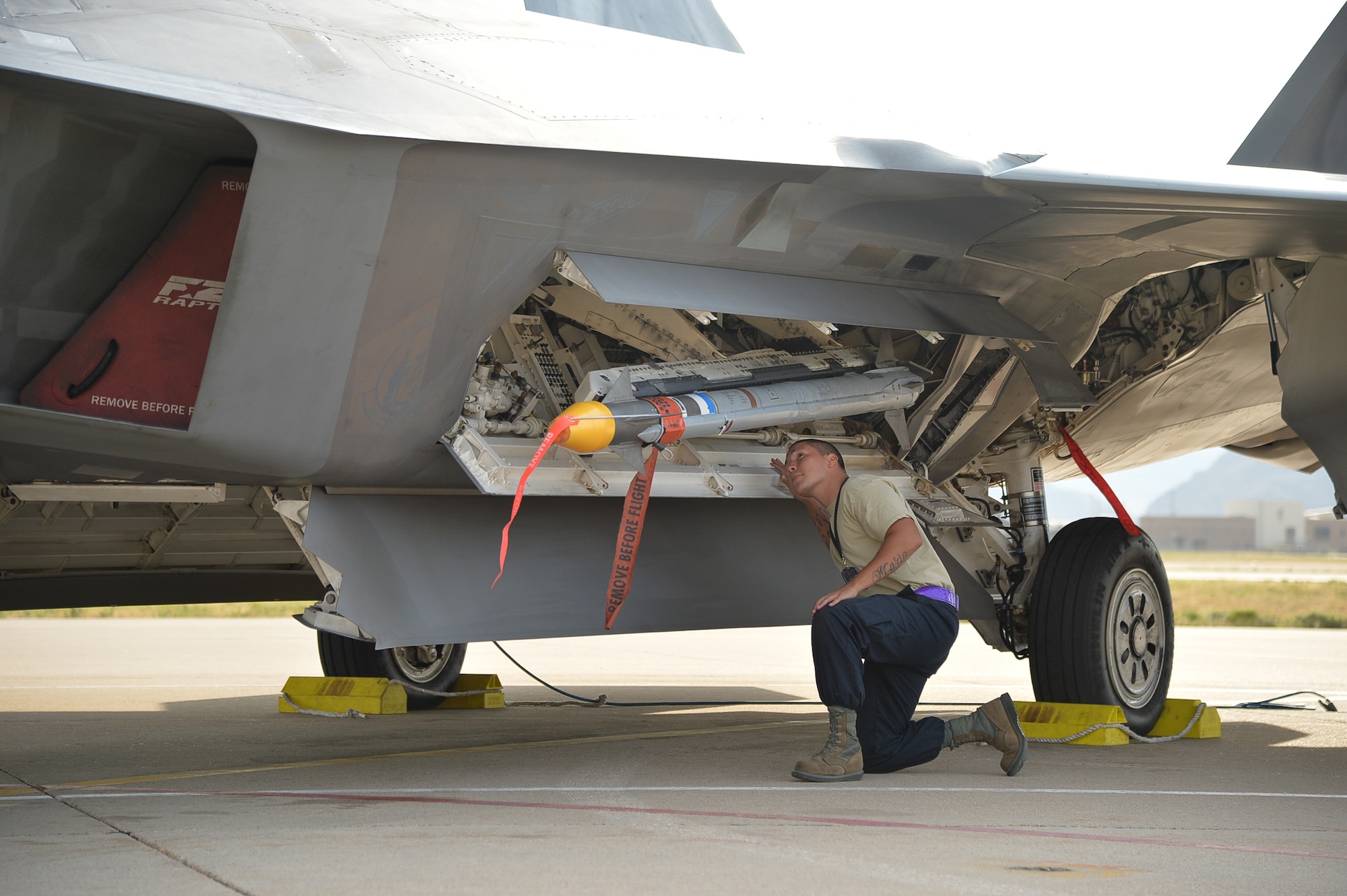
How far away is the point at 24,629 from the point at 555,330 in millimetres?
12958

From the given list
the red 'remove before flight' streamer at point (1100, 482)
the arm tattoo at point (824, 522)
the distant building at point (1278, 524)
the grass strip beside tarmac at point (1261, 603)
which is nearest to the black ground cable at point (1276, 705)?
the red 'remove before flight' streamer at point (1100, 482)

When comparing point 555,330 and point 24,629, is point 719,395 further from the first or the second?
point 24,629

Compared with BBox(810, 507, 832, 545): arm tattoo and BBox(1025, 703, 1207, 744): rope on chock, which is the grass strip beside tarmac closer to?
BBox(1025, 703, 1207, 744): rope on chock

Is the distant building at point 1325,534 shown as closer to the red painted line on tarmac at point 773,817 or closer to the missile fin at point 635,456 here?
the missile fin at point 635,456

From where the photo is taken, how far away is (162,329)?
12.6 ft

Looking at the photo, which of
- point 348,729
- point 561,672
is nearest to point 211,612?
point 561,672

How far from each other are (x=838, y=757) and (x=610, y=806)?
36.7 inches

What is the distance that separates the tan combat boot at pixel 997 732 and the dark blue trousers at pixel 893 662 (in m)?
0.07

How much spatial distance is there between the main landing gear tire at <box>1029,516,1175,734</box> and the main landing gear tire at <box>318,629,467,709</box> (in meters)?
3.25

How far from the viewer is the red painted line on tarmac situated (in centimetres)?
319

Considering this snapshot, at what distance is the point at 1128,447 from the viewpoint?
7.57 metres

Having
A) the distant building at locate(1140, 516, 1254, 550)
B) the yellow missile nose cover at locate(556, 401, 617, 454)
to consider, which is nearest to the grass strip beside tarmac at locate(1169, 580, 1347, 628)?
the yellow missile nose cover at locate(556, 401, 617, 454)

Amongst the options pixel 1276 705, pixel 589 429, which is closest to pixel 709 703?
pixel 1276 705

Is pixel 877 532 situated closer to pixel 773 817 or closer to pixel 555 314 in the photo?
pixel 773 817
